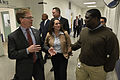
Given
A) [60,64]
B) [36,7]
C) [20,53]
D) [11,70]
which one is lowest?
[11,70]

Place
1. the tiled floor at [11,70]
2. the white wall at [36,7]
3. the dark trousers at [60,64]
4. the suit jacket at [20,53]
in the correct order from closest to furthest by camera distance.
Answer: the suit jacket at [20,53] → the dark trousers at [60,64] → the tiled floor at [11,70] → the white wall at [36,7]

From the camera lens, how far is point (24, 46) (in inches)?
53.7

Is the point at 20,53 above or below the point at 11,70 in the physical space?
above

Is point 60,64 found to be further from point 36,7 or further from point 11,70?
point 36,7

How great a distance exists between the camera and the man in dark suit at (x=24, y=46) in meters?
1.31

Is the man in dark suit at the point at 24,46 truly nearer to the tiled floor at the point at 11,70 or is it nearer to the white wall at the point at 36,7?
the tiled floor at the point at 11,70

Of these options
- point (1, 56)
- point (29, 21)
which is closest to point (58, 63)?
point (29, 21)

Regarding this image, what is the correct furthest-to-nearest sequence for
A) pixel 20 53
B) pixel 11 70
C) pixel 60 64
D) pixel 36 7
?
pixel 36 7, pixel 11 70, pixel 60 64, pixel 20 53

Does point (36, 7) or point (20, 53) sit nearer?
point (20, 53)

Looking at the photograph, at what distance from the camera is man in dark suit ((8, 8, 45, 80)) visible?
51.6 inches

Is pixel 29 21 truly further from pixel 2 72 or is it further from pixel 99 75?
pixel 2 72

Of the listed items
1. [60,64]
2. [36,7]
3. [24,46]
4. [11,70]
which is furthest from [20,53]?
[36,7]

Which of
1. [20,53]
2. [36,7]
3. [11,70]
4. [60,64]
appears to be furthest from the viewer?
[36,7]

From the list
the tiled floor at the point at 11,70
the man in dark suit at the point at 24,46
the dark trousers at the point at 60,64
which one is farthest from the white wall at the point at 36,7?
the man in dark suit at the point at 24,46
